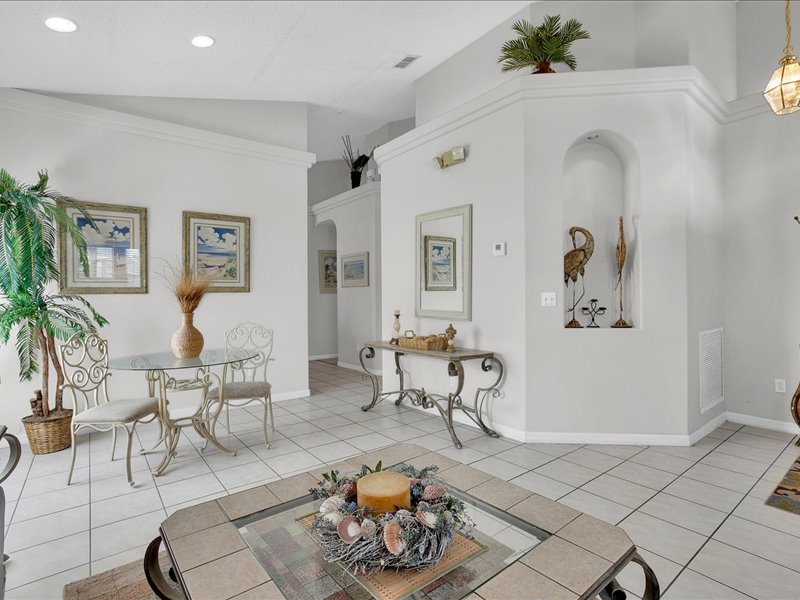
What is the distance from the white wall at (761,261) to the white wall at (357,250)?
4.42 metres

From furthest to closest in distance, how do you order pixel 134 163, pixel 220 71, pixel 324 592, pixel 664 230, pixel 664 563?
pixel 134 163
pixel 220 71
pixel 664 230
pixel 664 563
pixel 324 592

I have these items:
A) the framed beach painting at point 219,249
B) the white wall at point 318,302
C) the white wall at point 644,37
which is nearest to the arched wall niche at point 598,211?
the white wall at point 644,37

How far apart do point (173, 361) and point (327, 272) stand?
17.9ft

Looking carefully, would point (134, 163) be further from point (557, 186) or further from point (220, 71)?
point (557, 186)

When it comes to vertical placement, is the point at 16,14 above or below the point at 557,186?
above

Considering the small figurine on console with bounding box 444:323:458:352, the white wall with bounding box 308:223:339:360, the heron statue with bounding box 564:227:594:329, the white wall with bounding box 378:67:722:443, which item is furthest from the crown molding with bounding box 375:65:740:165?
the white wall with bounding box 308:223:339:360

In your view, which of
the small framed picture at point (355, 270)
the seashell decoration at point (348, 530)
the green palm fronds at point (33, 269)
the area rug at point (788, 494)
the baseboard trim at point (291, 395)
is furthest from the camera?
the small framed picture at point (355, 270)

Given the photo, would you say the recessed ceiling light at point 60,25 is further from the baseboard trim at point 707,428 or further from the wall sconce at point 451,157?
the baseboard trim at point 707,428

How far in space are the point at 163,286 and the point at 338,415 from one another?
2.19m

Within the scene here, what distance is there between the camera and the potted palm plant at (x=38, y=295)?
326 centimetres

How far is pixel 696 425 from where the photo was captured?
11.7 ft

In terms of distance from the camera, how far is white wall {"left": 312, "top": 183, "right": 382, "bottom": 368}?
A: 6.79 meters

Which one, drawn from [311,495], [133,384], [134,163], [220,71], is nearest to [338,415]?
[133,384]

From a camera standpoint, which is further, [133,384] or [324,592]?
[133,384]
